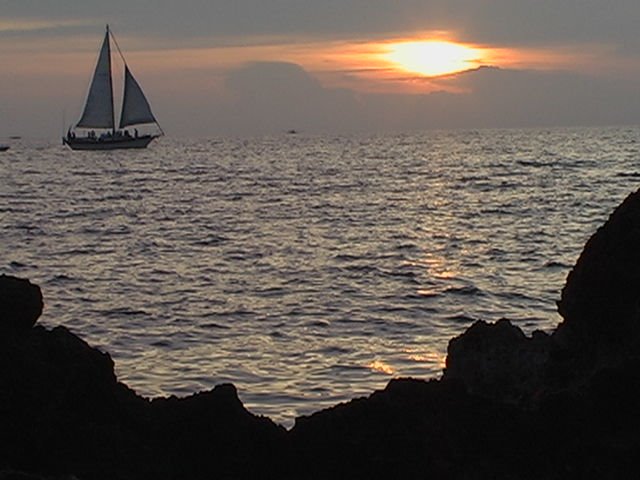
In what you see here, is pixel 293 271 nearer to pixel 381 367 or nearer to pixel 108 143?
pixel 381 367

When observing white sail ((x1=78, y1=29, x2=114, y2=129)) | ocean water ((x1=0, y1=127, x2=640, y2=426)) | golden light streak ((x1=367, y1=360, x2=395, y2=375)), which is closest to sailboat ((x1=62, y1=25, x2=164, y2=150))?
white sail ((x1=78, y1=29, x2=114, y2=129))

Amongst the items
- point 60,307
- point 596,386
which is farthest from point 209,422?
point 60,307

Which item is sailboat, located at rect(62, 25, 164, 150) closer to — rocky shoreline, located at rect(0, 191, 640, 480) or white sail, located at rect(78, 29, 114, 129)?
white sail, located at rect(78, 29, 114, 129)

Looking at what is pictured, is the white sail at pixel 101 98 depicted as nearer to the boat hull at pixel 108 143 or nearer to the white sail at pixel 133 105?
the white sail at pixel 133 105

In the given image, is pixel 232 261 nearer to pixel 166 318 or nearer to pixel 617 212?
pixel 166 318

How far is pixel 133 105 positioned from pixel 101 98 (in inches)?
131

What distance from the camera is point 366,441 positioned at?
5.80 meters

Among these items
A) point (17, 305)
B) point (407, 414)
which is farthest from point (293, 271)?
point (407, 414)

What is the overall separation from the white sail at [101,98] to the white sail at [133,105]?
164cm

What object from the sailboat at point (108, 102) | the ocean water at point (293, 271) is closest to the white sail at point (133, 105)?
the sailboat at point (108, 102)

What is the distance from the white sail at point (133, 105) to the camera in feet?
338

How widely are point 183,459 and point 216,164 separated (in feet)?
314

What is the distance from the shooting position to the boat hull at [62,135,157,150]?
11231 centimetres

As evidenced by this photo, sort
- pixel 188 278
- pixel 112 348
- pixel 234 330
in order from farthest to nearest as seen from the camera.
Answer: pixel 188 278
pixel 234 330
pixel 112 348
